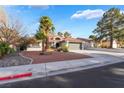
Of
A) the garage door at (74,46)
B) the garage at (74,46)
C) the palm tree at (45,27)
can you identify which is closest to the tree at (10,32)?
the palm tree at (45,27)

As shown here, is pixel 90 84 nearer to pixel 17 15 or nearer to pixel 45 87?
pixel 45 87

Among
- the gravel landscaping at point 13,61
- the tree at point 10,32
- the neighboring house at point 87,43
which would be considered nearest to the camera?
the gravel landscaping at point 13,61

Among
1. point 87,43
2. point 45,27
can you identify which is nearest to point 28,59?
point 45,27

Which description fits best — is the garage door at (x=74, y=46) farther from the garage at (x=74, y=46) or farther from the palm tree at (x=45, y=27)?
the palm tree at (x=45, y=27)

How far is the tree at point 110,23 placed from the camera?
3912 cm

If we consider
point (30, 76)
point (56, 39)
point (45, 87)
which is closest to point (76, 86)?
point (45, 87)

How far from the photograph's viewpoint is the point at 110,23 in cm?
3969

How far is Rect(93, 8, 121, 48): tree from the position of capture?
128 ft

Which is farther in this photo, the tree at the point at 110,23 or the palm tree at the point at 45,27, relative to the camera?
the tree at the point at 110,23
